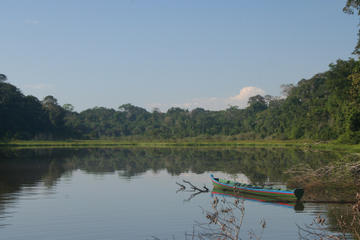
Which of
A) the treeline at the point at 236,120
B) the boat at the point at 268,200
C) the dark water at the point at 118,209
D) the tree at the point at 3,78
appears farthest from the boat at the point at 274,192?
the tree at the point at 3,78

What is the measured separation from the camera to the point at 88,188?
25.1 metres

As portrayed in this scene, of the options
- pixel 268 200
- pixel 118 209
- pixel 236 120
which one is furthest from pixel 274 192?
pixel 236 120

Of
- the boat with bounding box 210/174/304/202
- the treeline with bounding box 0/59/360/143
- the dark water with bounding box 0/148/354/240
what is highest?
the treeline with bounding box 0/59/360/143

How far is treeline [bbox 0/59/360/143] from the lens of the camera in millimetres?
65250

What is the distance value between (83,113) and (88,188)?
4755 inches

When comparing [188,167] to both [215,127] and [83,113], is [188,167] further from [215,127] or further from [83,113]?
[83,113]

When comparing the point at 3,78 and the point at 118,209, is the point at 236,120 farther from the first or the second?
the point at 118,209

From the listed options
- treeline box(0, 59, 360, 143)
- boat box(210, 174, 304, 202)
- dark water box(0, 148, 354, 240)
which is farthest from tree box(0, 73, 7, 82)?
boat box(210, 174, 304, 202)

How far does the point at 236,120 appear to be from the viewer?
112 meters

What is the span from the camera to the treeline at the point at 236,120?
65250 millimetres

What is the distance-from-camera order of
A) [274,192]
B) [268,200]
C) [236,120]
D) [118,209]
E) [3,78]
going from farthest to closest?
[236,120], [3,78], [268,200], [274,192], [118,209]

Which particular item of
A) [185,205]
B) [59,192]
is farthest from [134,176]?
[185,205]

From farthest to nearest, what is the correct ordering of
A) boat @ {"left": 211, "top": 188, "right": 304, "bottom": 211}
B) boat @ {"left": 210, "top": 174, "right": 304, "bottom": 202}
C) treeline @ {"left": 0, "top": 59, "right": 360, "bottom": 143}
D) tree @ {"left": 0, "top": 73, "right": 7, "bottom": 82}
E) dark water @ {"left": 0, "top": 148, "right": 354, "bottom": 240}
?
tree @ {"left": 0, "top": 73, "right": 7, "bottom": 82} → treeline @ {"left": 0, "top": 59, "right": 360, "bottom": 143} → boat @ {"left": 210, "top": 174, "right": 304, "bottom": 202} → boat @ {"left": 211, "top": 188, "right": 304, "bottom": 211} → dark water @ {"left": 0, "top": 148, "right": 354, "bottom": 240}

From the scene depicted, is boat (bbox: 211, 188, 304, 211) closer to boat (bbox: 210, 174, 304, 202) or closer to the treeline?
boat (bbox: 210, 174, 304, 202)
